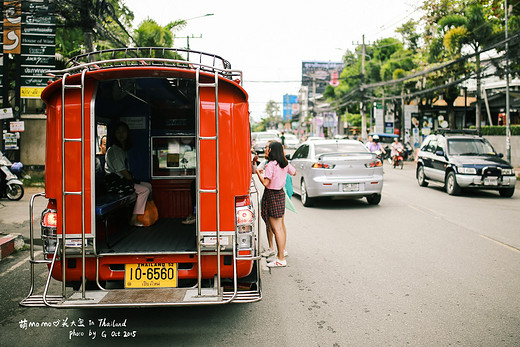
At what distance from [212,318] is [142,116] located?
3343mm

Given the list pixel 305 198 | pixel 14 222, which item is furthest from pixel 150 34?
pixel 14 222

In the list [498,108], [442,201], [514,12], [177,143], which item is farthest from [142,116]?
[498,108]

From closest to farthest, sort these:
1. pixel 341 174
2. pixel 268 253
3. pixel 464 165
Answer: pixel 268 253
pixel 341 174
pixel 464 165

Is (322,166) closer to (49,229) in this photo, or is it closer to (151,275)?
(151,275)

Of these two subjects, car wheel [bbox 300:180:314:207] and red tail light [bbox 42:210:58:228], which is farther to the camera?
car wheel [bbox 300:180:314:207]

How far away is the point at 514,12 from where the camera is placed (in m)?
17.7

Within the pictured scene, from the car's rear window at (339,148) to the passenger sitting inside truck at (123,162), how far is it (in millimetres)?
6115

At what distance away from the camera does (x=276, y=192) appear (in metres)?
5.99

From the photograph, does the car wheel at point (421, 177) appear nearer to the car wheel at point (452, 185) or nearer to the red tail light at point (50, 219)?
the car wheel at point (452, 185)

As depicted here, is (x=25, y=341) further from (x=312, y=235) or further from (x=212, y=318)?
(x=312, y=235)

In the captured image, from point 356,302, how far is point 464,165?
9.47 meters

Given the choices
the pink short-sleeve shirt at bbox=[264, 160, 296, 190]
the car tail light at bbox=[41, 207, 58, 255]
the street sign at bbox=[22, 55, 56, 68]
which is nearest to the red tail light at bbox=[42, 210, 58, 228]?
the car tail light at bbox=[41, 207, 58, 255]

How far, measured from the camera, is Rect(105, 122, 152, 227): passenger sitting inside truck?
560 centimetres

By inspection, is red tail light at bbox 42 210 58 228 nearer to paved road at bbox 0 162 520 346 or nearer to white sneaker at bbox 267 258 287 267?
paved road at bbox 0 162 520 346
